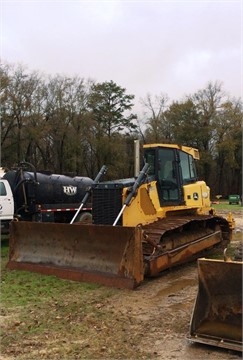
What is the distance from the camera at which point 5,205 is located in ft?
41.2

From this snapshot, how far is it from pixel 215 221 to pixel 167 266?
2912 mm

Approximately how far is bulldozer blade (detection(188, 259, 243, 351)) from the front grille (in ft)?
12.0

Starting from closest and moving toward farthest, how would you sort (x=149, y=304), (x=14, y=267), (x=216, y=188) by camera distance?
(x=149, y=304), (x=14, y=267), (x=216, y=188)

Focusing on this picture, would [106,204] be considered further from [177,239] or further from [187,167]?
[187,167]

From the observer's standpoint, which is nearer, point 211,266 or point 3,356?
point 3,356

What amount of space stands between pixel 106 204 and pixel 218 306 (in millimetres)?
4276

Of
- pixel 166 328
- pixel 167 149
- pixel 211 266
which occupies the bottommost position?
pixel 166 328

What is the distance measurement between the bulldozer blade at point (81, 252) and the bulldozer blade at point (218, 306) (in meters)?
2.19

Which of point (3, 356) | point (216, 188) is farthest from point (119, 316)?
point (216, 188)

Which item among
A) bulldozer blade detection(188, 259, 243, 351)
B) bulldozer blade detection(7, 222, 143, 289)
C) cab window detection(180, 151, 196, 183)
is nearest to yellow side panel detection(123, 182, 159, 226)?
bulldozer blade detection(7, 222, 143, 289)

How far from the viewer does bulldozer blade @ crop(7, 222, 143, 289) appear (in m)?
7.49

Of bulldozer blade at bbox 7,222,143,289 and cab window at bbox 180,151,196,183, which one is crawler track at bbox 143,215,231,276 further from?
cab window at bbox 180,151,196,183

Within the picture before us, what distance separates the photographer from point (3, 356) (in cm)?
473

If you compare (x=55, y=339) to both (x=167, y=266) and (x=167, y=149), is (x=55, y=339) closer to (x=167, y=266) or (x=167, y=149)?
(x=167, y=266)
